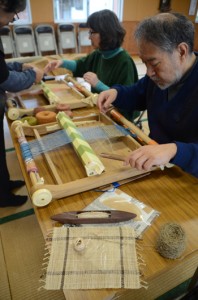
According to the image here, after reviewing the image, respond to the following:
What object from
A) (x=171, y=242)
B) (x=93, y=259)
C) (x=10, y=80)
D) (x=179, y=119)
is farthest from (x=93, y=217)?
(x=10, y=80)

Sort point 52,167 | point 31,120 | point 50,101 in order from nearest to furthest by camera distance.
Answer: point 52,167 → point 31,120 → point 50,101

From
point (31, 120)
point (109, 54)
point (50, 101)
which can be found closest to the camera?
point (31, 120)

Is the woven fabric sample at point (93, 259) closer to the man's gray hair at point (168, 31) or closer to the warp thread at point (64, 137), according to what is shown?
the warp thread at point (64, 137)

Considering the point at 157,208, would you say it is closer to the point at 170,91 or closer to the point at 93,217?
the point at 93,217

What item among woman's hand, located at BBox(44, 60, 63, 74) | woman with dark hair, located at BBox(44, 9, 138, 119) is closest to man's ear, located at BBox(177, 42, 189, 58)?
woman with dark hair, located at BBox(44, 9, 138, 119)

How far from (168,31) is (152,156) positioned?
1.52 ft

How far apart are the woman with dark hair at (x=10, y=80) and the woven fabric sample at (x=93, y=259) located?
88 cm

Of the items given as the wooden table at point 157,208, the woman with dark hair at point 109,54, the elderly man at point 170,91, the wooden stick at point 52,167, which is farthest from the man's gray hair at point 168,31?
the woman with dark hair at point 109,54

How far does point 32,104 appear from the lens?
1.60 metres

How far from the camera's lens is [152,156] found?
795 mm

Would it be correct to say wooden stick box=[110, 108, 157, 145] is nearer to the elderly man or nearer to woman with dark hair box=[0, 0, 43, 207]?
the elderly man

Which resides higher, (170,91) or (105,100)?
(170,91)

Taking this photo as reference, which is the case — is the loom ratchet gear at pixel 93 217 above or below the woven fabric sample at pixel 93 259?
above

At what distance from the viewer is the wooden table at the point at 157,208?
606mm
